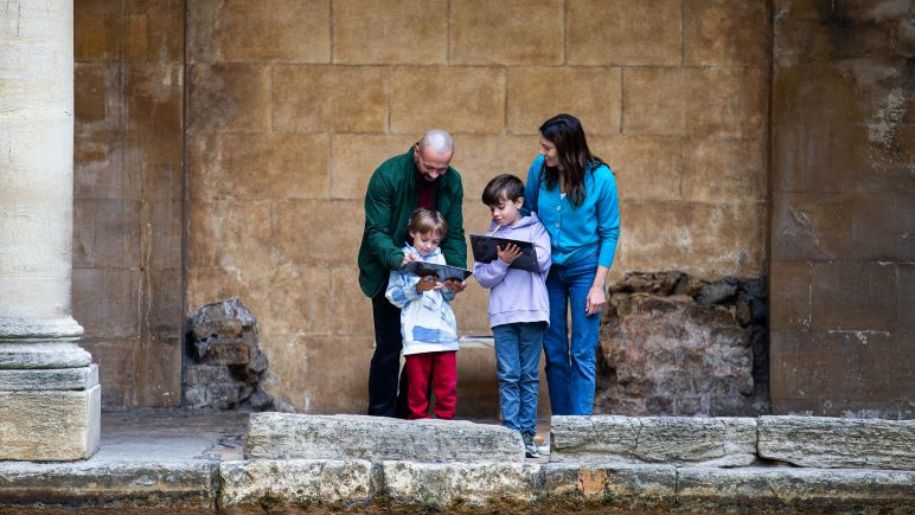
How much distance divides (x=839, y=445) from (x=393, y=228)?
276 cm

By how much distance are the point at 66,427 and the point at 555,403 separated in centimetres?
265

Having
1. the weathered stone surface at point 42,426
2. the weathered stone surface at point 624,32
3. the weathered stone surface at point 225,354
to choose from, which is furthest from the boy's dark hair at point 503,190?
the weathered stone surface at point 225,354

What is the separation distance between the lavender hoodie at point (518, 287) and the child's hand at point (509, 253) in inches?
1.7

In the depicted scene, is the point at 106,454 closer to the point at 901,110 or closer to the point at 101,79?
the point at 101,79

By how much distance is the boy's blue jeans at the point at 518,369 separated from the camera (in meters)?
8.73

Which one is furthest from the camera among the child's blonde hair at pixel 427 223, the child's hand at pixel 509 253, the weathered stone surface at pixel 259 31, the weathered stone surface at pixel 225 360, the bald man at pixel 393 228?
the weathered stone surface at pixel 259 31

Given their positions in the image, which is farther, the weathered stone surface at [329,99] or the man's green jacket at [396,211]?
the weathered stone surface at [329,99]

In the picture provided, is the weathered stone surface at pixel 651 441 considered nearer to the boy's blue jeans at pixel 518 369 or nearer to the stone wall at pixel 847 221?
the boy's blue jeans at pixel 518 369

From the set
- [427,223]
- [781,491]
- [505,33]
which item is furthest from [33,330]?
[505,33]

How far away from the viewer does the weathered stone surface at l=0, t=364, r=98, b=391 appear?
8289mm

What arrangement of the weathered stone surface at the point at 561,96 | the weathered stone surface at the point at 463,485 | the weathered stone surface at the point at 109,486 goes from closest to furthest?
the weathered stone surface at the point at 109,486 < the weathered stone surface at the point at 463,485 < the weathered stone surface at the point at 561,96

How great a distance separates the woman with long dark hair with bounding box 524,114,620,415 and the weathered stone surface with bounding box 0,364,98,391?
2.53 meters

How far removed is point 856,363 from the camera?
10945mm

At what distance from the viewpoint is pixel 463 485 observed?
27.4ft
